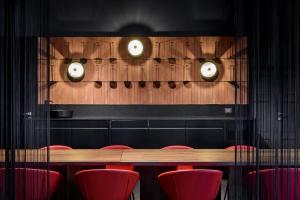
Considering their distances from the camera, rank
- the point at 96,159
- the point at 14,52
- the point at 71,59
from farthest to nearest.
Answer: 1. the point at 71,59
2. the point at 96,159
3. the point at 14,52

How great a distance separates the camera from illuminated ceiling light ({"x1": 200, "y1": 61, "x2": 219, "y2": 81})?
7516 mm

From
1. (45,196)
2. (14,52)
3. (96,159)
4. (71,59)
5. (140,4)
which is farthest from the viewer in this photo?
(71,59)

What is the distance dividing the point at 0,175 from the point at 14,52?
77cm

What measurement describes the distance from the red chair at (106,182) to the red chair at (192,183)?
1.00 ft

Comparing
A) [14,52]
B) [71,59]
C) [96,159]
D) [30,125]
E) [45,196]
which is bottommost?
[45,196]

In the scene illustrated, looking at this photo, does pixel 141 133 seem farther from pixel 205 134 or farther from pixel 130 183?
pixel 130 183

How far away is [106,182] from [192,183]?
0.69m

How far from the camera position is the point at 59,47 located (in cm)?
766

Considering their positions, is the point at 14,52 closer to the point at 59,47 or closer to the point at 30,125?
the point at 30,125

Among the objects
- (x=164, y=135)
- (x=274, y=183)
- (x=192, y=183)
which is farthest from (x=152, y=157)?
(x=164, y=135)

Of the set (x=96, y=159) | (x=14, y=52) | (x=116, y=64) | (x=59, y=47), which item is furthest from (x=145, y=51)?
(x=14, y=52)

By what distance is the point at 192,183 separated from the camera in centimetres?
315

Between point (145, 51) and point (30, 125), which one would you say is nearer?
point (30, 125)

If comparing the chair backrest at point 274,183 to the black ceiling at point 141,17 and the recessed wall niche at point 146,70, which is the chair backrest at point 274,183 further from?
the recessed wall niche at point 146,70
